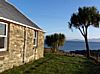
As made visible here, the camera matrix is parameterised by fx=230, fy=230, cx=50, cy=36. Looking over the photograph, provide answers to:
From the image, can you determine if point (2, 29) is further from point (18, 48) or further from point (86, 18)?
point (86, 18)

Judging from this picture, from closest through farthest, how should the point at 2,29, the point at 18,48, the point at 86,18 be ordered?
1. the point at 2,29
2. the point at 18,48
3. the point at 86,18

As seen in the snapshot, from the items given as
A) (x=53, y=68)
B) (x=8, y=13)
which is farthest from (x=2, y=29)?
(x=53, y=68)

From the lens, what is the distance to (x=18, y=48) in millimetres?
16172

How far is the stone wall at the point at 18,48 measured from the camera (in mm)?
13945

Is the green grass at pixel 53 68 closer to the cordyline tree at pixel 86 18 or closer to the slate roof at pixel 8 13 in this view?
the slate roof at pixel 8 13

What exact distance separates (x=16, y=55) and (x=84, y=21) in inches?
829

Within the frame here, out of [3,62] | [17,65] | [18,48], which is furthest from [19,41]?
[3,62]

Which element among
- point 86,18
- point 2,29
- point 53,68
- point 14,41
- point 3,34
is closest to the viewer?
point 2,29

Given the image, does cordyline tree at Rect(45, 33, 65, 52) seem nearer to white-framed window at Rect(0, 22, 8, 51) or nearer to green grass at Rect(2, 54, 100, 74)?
green grass at Rect(2, 54, 100, 74)

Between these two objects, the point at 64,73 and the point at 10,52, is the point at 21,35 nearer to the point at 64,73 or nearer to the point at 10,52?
the point at 10,52

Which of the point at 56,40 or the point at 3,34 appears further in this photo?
the point at 56,40

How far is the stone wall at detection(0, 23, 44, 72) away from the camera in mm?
13945

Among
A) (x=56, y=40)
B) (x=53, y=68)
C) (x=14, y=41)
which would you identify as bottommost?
(x=53, y=68)

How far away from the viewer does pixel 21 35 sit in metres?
16.8
